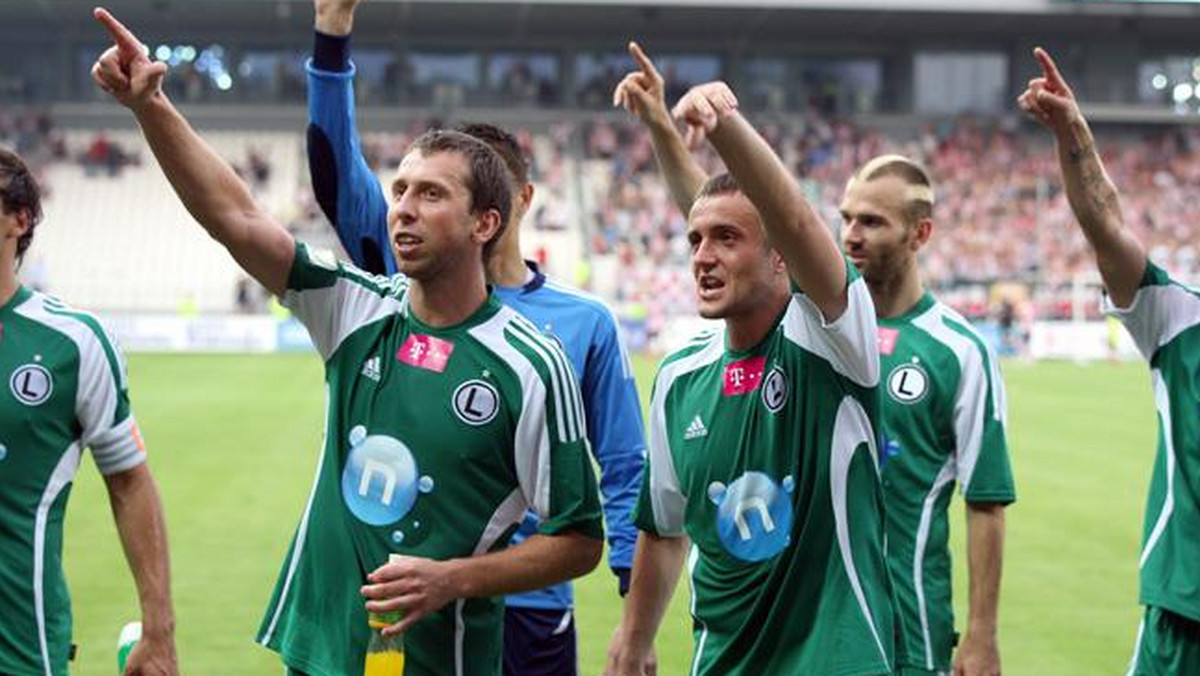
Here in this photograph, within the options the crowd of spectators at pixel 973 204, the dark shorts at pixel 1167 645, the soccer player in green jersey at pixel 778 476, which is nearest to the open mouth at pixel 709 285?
the soccer player in green jersey at pixel 778 476

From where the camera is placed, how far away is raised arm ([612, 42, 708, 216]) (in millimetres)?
4688

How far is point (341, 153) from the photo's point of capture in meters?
4.80

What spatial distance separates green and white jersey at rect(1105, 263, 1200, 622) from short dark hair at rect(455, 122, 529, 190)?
1919mm

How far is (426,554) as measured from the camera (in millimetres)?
4043

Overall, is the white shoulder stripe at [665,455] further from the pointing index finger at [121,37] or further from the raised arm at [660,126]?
the pointing index finger at [121,37]

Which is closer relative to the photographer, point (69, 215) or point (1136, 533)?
point (1136, 533)

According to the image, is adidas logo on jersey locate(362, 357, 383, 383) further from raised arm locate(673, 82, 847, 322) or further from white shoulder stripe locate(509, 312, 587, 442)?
raised arm locate(673, 82, 847, 322)

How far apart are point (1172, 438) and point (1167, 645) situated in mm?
627

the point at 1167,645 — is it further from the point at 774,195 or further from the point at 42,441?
the point at 42,441

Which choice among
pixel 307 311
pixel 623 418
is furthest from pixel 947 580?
pixel 307 311

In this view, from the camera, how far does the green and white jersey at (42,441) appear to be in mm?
4371

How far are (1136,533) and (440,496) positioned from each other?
11.5 meters

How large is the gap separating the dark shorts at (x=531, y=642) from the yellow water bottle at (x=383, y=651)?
4.54ft

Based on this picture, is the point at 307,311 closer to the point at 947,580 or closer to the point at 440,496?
the point at 440,496
